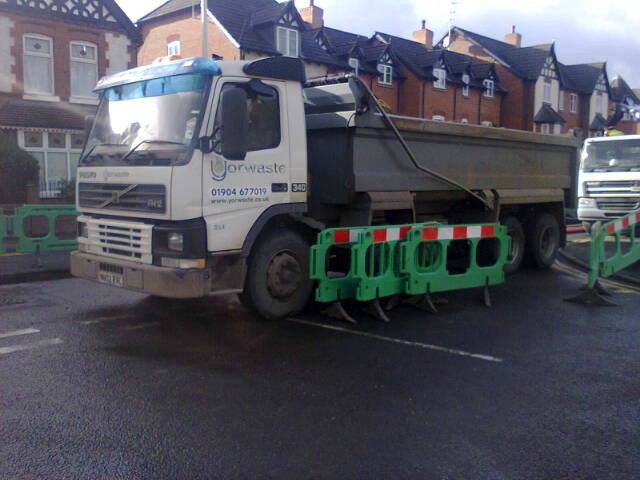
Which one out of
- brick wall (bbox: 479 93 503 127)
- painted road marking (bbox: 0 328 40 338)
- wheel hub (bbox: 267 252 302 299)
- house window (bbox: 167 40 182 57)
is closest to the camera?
painted road marking (bbox: 0 328 40 338)

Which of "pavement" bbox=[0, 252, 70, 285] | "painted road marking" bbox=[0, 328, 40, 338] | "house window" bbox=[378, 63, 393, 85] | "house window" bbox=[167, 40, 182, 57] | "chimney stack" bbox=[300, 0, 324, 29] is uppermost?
"chimney stack" bbox=[300, 0, 324, 29]

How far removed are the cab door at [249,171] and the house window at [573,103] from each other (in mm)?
48477

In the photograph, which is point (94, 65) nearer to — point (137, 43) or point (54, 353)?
point (137, 43)

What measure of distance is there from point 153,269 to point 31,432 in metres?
2.47

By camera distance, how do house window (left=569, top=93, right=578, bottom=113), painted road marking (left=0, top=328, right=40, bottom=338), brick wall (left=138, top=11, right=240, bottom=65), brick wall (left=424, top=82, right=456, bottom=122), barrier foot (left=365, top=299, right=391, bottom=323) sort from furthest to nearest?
house window (left=569, top=93, right=578, bottom=113) < brick wall (left=424, top=82, right=456, bottom=122) < brick wall (left=138, top=11, right=240, bottom=65) < barrier foot (left=365, top=299, right=391, bottom=323) < painted road marking (left=0, top=328, right=40, bottom=338)

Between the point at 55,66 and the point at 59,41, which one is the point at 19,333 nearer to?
the point at 55,66

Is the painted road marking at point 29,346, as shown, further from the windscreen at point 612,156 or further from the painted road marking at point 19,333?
the windscreen at point 612,156

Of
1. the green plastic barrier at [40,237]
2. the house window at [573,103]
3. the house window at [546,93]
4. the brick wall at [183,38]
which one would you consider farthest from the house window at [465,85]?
the green plastic barrier at [40,237]

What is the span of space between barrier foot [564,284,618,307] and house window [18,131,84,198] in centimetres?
1758

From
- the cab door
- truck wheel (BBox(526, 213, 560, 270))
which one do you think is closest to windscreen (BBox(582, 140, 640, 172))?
truck wheel (BBox(526, 213, 560, 270))

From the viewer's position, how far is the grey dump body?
795 centimetres

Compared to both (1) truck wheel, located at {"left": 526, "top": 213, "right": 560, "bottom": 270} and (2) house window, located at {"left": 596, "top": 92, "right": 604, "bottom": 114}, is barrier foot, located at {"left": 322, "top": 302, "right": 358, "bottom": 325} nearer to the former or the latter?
(1) truck wheel, located at {"left": 526, "top": 213, "right": 560, "bottom": 270}

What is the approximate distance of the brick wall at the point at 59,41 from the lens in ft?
73.7

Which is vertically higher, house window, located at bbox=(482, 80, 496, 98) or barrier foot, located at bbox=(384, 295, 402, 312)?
house window, located at bbox=(482, 80, 496, 98)
